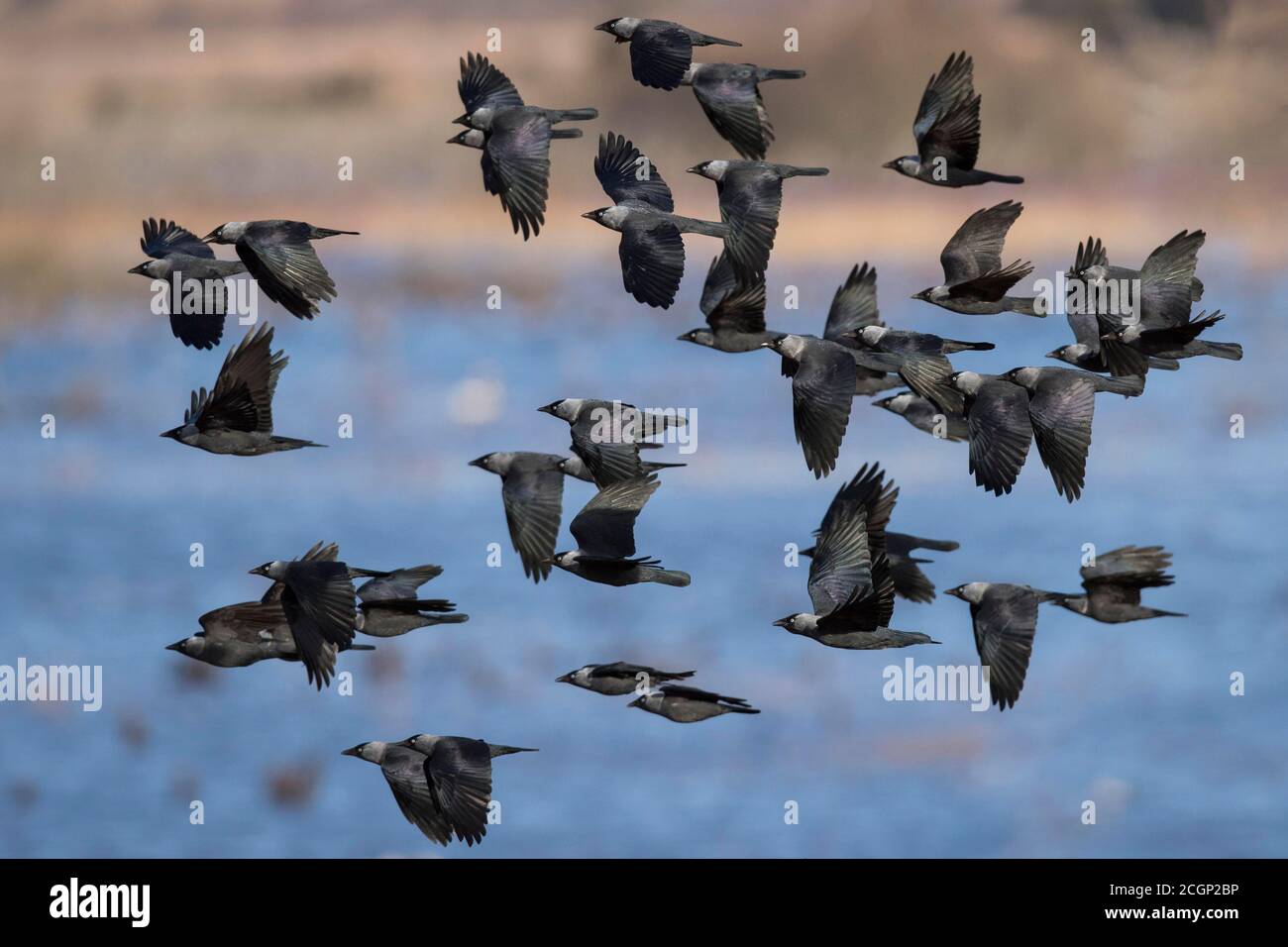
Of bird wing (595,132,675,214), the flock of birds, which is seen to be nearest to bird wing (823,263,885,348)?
the flock of birds

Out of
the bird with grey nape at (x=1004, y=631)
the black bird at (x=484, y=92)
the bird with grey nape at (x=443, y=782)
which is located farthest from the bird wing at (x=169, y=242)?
the bird with grey nape at (x=1004, y=631)

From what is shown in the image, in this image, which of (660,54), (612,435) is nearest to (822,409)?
(612,435)

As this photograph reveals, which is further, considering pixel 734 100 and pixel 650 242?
pixel 734 100

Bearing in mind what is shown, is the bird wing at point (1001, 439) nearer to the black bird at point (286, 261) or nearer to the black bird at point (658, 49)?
the black bird at point (658, 49)

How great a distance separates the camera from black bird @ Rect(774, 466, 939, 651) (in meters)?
31.1

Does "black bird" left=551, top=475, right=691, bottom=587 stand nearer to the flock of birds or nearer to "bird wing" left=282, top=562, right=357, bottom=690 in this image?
the flock of birds

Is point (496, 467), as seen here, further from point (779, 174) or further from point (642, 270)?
point (779, 174)

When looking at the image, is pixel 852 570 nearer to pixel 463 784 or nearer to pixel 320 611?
pixel 463 784

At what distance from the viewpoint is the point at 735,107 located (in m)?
35.7

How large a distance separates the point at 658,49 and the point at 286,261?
26.3 ft

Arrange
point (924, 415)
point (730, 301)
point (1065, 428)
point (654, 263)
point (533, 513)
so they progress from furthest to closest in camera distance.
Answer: point (924, 415), point (730, 301), point (654, 263), point (533, 513), point (1065, 428)

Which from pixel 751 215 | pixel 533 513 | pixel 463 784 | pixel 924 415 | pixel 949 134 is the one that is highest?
pixel 949 134

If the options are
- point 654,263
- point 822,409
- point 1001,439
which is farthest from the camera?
point 654,263

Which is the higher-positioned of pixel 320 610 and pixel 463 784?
pixel 320 610
